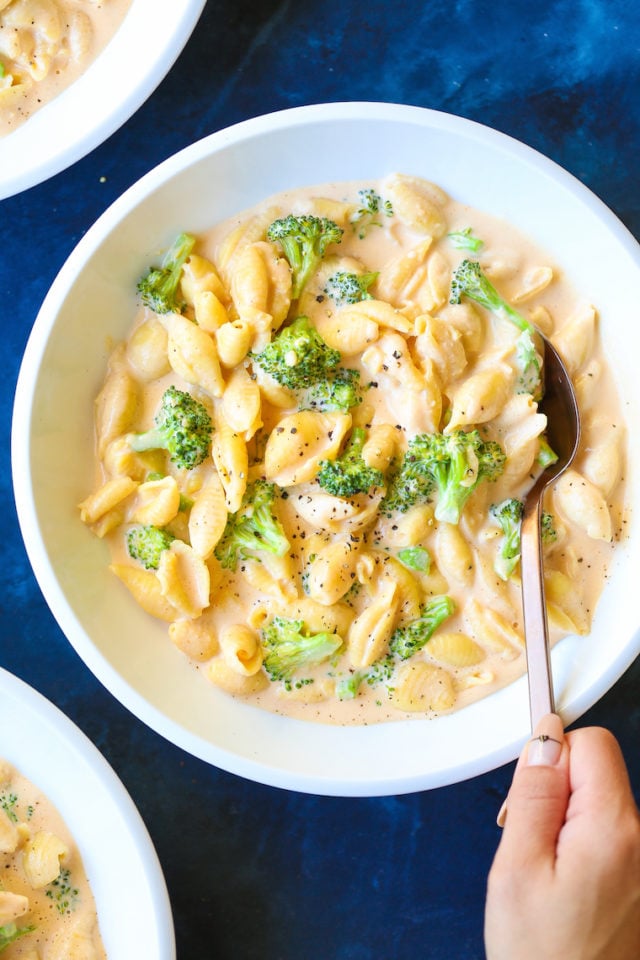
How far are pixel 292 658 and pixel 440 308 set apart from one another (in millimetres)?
833

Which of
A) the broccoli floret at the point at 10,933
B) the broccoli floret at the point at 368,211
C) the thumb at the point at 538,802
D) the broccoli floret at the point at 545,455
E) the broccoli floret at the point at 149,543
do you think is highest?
the broccoli floret at the point at 368,211

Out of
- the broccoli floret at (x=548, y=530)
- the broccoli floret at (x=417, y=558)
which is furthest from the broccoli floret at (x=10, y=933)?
the broccoli floret at (x=548, y=530)

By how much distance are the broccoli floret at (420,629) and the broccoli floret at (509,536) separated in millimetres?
139

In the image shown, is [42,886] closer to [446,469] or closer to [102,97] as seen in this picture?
[446,469]

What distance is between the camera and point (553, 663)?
7.41ft

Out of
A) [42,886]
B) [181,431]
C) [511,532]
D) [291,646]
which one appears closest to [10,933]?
[42,886]

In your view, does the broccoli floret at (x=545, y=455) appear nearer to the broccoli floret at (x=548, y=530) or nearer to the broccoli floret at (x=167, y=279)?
the broccoli floret at (x=548, y=530)

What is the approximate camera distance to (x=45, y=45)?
7.93ft

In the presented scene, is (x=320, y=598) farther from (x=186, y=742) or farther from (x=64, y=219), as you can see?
(x=64, y=219)

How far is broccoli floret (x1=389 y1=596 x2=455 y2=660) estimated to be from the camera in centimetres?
220

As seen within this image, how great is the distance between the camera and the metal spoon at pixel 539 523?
2090 millimetres

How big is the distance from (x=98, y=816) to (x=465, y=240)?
1.51m

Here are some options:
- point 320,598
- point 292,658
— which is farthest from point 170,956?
point 320,598

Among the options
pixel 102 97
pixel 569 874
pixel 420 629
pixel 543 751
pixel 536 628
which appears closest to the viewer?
pixel 569 874
